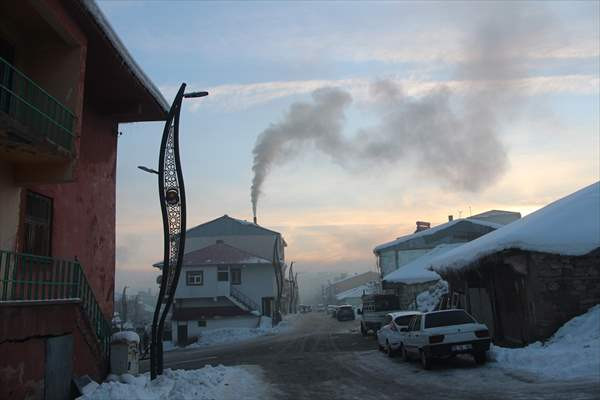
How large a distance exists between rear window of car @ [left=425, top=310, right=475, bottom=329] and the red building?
9.32 meters

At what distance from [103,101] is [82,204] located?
140 inches

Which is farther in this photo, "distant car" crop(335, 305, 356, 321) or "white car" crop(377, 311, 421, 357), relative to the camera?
"distant car" crop(335, 305, 356, 321)

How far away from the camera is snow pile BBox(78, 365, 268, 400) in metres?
10.8

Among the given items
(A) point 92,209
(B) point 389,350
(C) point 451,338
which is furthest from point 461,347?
(A) point 92,209

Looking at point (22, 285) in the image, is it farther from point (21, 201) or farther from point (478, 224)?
point (478, 224)

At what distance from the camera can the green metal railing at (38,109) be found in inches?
383

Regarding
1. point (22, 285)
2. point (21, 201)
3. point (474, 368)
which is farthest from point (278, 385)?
point (21, 201)

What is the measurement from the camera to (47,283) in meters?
10.5

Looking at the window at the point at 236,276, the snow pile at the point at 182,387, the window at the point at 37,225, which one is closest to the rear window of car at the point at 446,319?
the snow pile at the point at 182,387

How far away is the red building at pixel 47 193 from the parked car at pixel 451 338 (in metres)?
8.95

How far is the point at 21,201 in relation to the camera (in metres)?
11.1

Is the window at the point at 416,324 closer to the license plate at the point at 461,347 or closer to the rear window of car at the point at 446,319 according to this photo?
the rear window of car at the point at 446,319

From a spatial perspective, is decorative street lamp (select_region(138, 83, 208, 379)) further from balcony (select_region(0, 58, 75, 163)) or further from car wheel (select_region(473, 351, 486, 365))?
car wheel (select_region(473, 351, 486, 365))

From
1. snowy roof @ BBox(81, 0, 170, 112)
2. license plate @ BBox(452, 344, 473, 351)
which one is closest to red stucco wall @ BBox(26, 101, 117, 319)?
snowy roof @ BBox(81, 0, 170, 112)
